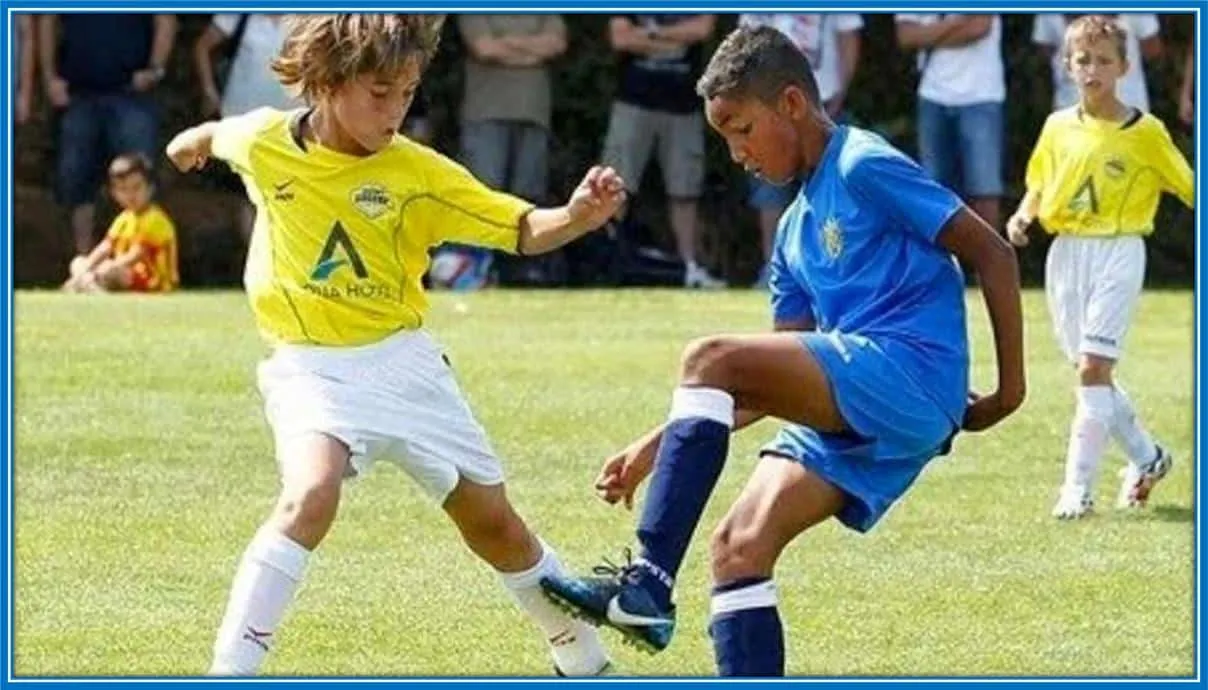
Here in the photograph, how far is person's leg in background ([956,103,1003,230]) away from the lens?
1889cm

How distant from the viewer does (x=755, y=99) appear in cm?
748

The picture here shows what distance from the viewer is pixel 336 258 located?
305 inches

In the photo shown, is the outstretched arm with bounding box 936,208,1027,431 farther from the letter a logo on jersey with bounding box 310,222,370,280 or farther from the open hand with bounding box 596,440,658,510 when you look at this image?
the letter a logo on jersey with bounding box 310,222,370,280

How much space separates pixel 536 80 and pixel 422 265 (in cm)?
1227

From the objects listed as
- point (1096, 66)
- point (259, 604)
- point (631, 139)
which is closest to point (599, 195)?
point (259, 604)

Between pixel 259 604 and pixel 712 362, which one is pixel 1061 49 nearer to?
pixel 712 362

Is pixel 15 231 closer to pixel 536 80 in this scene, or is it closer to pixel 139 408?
pixel 536 80

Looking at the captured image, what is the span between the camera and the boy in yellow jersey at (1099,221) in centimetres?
1148

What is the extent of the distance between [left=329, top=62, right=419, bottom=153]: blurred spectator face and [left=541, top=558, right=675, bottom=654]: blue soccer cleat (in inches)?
46.3

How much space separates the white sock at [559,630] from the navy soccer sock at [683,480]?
0.83 m

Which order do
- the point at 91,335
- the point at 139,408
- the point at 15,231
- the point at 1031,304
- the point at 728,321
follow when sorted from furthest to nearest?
the point at 15,231
the point at 1031,304
the point at 728,321
the point at 91,335
the point at 139,408

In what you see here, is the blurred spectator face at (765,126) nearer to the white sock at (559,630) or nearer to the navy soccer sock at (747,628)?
the navy soccer sock at (747,628)

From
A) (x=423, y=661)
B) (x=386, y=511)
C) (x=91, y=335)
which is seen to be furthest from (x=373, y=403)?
(x=91, y=335)

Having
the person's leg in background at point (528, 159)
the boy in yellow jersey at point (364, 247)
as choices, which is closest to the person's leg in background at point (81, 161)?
the person's leg in background at point (528, 159)
